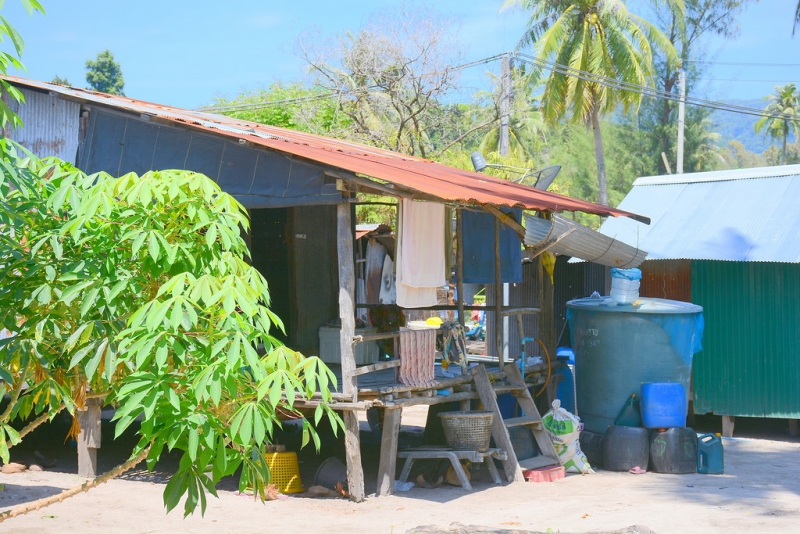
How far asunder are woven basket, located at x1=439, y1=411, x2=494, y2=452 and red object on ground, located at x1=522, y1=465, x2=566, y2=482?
0.60m

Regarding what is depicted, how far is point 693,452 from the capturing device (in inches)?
368

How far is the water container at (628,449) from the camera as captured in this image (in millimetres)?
9367

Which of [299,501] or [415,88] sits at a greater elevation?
[415,88]

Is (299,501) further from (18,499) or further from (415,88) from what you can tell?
(415,88)

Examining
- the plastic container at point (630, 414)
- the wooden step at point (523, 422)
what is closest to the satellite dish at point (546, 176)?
the plastic container at point (630, 414)

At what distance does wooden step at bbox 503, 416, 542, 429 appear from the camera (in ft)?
30.2

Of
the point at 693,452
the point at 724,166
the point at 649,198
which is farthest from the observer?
the point at 724,166

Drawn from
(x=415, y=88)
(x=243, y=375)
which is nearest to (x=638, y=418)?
(x=243, y=375)

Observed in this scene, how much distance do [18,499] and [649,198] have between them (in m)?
9.41

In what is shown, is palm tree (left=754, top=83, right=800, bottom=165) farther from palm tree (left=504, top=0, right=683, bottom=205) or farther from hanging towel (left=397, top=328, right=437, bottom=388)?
hanging towel (left=397, top=328, right=437, bottom=388)

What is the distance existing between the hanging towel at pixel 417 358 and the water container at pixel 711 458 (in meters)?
3.04

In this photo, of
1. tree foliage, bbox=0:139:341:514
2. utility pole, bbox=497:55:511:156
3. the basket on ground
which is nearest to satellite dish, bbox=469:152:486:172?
the basket on ground

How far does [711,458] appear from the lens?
9289mm

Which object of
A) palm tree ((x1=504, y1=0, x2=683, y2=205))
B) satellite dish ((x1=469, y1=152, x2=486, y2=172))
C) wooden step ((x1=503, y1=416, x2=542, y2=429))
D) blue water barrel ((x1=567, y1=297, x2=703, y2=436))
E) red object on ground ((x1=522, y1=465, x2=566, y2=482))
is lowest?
red object on ground ((x1=522, y1=465, x2=566, y2=482))
